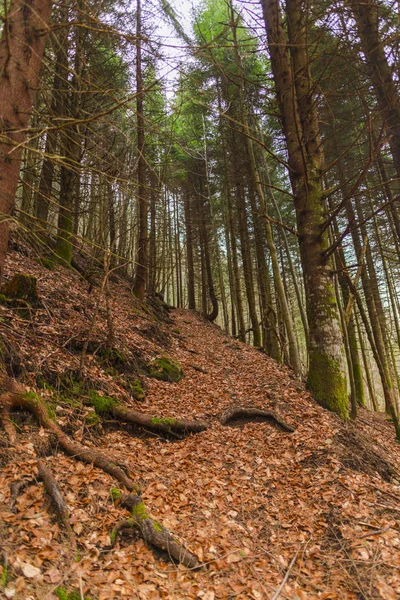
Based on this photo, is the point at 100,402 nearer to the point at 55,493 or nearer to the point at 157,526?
the point at 55,493

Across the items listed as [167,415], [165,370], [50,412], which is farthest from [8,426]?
[165,370]

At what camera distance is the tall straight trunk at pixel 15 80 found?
8.59 ft

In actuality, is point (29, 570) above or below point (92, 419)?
below

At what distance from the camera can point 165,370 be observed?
7.89 metres

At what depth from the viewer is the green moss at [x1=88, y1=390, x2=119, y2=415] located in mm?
5285

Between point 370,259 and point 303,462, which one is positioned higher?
point 370,259

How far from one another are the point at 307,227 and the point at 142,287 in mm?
7983

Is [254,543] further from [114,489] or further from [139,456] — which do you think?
[139,456]

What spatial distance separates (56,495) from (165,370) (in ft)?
15.7

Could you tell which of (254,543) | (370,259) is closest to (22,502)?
(254,543)

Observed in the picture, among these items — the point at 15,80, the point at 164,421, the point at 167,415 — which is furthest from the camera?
the point at 167,415

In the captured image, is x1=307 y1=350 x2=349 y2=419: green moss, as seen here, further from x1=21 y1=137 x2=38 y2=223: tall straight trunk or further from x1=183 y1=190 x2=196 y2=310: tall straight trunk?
x1=183 y1=190 x2=196 y2=310: tall straight trunk

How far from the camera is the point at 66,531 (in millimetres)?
2904

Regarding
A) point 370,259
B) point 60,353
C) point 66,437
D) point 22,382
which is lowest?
point 66,437
